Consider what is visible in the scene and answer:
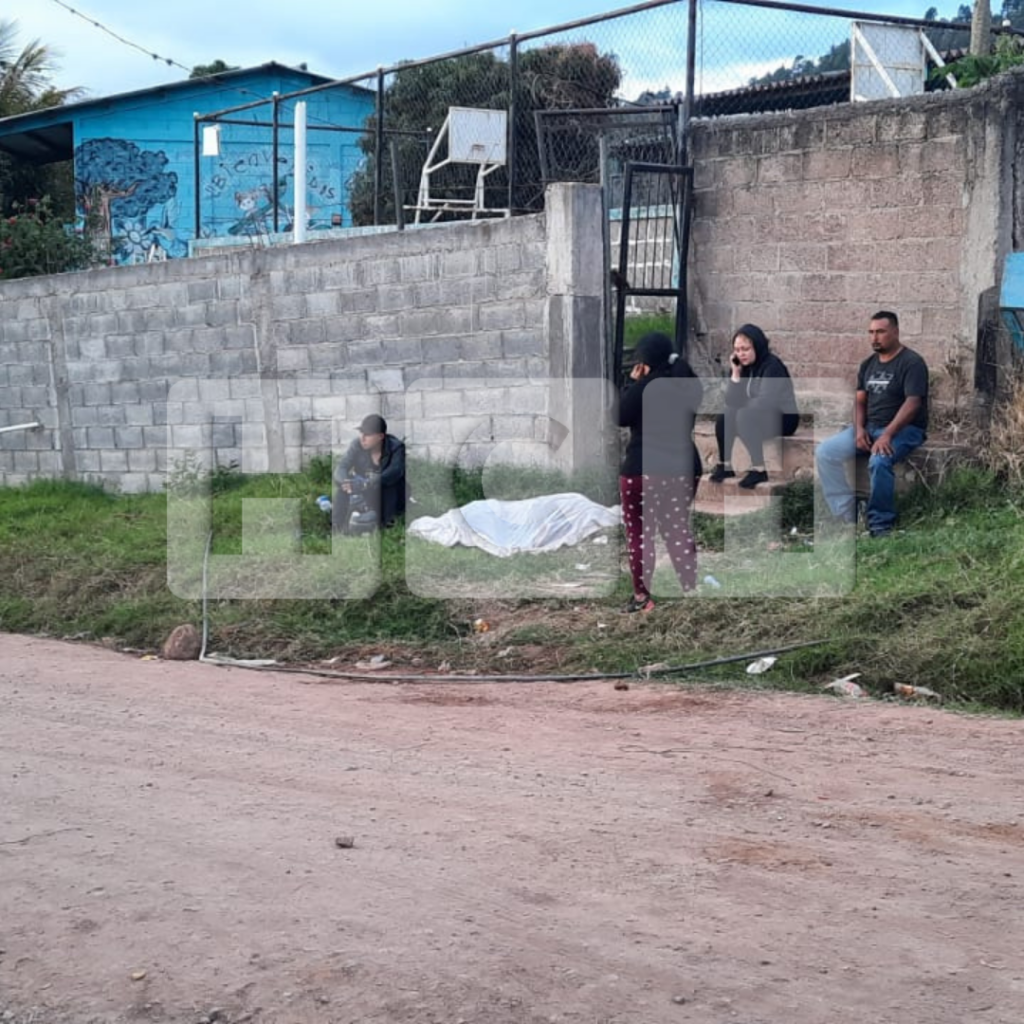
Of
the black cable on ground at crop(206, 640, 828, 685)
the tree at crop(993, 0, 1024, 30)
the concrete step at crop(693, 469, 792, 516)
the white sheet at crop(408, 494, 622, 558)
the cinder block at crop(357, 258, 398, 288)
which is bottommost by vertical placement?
the black cable on ground at crop(206, 640, 828, 685)

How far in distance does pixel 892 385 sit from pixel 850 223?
4.75ft

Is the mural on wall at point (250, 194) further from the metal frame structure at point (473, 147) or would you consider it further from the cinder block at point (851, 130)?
the cinder block at point (851, 130)

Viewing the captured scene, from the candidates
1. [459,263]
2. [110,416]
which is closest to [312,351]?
[459,263]

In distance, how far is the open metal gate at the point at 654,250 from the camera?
9430mm

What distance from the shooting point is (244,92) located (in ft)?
75.8

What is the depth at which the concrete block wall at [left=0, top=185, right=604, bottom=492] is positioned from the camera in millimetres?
9336

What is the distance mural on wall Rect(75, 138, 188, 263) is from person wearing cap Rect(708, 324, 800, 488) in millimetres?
15721

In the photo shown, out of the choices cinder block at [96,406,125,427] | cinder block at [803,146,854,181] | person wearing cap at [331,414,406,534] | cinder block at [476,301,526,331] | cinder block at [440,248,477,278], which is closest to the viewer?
cinder block at [803,146,854,181]

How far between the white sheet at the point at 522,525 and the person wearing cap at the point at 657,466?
3.94 feet

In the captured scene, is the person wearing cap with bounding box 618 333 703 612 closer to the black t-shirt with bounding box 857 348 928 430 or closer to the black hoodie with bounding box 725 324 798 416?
the black t-shirt with bounding box 857 348 928 430

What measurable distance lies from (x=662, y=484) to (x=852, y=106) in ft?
10.7

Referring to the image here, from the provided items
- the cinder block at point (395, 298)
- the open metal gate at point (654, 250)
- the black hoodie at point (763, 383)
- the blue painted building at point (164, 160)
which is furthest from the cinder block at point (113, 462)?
the blue painted building at point (164, 160)

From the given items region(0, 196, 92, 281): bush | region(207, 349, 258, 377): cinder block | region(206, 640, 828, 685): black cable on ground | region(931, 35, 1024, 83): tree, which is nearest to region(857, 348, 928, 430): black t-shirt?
region(931, 35, 1024, 83): tree

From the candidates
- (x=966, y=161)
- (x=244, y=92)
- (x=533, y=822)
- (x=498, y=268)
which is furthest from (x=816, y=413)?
(x=244, y=92)
